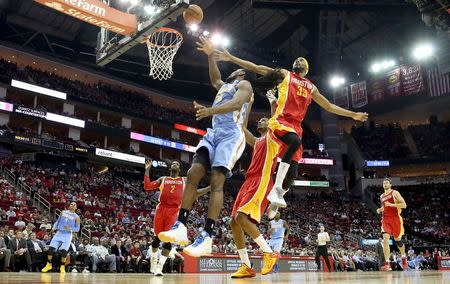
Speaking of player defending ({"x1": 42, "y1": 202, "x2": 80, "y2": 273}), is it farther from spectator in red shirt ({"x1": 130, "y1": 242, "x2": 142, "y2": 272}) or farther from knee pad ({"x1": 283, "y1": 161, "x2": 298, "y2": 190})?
knee pad ({"x1": 283, "y1": 161, "x2": 298, "y2": 190})

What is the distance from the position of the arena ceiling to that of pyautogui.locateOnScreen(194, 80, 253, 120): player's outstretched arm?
1073 inches

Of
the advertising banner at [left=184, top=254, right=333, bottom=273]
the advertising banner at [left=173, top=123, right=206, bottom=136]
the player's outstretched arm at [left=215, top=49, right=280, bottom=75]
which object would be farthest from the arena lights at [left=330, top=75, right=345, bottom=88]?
the player's outstretched arm at [left=215, top=49, right=280, bottom=75]

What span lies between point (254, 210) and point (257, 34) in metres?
37.0

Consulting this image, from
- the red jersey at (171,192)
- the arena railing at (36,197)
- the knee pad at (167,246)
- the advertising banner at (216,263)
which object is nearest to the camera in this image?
the knee pad at (167,246)

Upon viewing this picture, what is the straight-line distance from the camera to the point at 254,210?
5879 millimetres

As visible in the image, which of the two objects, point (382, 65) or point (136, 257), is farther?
point (382, 65)

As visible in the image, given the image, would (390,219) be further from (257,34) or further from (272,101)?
(257,34)

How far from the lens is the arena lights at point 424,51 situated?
1447 inches

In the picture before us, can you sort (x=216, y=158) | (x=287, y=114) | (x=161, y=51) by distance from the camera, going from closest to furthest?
(x=216, y=158) → (x=287, y=114) → (x=161, y=51)

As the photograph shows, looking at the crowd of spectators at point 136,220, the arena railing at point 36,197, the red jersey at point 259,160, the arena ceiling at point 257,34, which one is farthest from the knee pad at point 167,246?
the arena ceiling at point 257,34

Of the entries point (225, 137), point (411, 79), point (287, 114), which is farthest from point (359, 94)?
point (225, 137)

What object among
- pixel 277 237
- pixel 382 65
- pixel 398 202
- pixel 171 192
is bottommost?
pixel 277 237

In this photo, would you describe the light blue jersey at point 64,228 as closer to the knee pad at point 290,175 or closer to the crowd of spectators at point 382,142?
the knee pad at point 290,175

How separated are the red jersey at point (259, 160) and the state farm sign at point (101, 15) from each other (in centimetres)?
626
